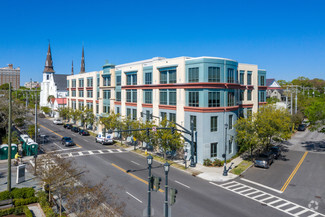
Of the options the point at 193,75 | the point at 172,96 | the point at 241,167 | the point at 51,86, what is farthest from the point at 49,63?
the point at 241,167

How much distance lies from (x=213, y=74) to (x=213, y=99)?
352 centimetres

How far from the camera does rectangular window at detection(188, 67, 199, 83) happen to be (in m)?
36.0

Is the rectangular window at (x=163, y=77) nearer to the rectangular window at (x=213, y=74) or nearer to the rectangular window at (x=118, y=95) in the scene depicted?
the rectangular window at (x=213, y=74)

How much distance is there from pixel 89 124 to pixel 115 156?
3190cm

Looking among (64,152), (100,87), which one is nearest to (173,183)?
(64,152)

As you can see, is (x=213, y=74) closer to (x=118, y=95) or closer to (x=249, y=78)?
(x=249, y=78)

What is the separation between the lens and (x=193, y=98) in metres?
36.6

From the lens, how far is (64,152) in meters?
41.2

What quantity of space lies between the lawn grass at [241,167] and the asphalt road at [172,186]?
17.8 ft

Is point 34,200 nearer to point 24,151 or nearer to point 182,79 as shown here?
point 24,151

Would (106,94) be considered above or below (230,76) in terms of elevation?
below

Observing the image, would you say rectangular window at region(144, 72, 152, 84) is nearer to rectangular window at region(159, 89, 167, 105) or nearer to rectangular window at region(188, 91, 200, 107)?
rectangular window at region(159, 89, 167, 105)

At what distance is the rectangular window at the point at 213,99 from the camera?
3547 centimetres

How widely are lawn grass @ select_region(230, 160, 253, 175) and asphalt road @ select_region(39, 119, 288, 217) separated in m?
5.43
